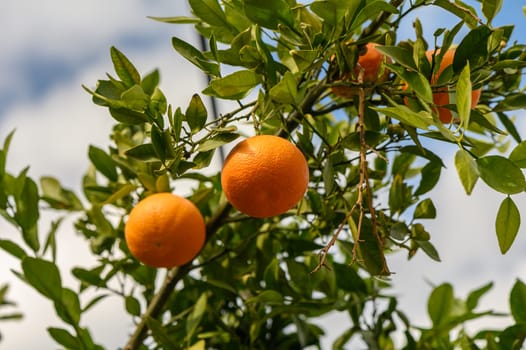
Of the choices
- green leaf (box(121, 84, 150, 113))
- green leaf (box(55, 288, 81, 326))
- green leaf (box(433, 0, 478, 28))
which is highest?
green leaf (box(433, 0, 478, 28))

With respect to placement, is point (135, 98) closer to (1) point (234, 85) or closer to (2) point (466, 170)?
(1) point (234, 85)

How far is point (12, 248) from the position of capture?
3.85 ft

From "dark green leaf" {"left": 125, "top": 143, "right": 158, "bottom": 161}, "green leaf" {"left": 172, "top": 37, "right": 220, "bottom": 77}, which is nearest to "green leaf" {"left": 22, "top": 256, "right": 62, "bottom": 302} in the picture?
"dark green leaf" {"left": 125, "top": 143, "right": 158, "bottom": 161}

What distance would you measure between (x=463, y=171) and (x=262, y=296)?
1.72 ft

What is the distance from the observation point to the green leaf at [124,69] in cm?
84

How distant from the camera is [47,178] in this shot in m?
1.40

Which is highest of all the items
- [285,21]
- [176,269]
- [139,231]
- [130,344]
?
[285,21]

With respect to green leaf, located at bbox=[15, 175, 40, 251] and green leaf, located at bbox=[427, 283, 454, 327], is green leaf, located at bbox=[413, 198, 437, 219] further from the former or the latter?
green leaf, located at bbox=[15, 175, 40, 251]

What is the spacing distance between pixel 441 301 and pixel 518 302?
17 centimetres

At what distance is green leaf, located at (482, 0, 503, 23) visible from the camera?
826 mm

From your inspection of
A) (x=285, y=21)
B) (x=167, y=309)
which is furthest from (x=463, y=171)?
(x=167, y=309)

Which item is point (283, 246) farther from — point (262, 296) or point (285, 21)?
point (285, 21)

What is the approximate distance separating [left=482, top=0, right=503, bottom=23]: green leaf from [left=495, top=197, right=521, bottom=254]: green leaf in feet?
0.80

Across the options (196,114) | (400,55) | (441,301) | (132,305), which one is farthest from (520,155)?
(132,305)
